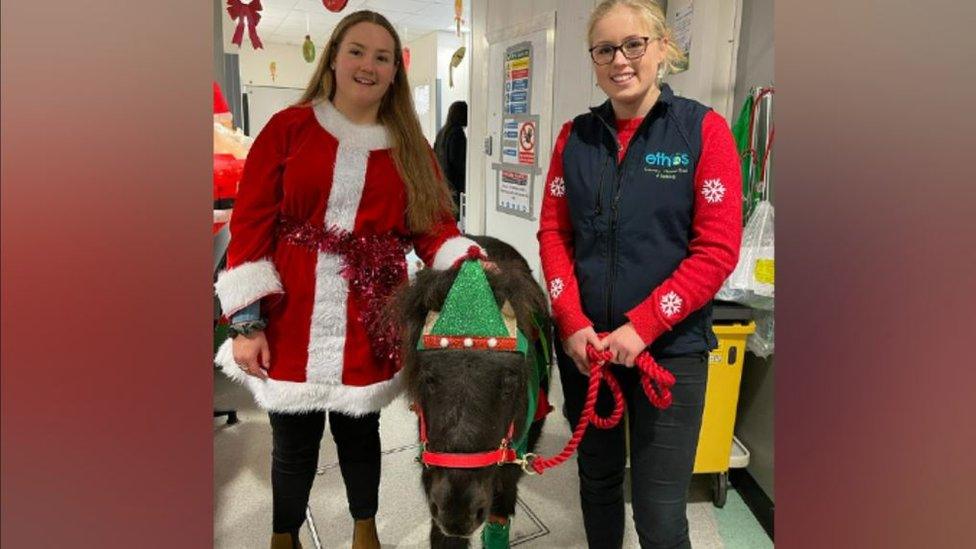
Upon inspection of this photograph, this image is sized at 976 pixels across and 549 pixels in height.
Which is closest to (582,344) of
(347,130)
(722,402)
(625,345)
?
(625,345)

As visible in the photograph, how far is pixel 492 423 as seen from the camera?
887mm

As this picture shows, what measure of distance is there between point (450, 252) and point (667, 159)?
40 cm

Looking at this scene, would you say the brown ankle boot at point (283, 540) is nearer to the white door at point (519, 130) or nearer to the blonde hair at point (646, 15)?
the blonde hair at point (646, 15)

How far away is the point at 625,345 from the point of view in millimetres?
932

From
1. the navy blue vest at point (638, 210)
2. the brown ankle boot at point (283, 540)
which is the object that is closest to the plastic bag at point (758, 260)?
the navy blue vest at point (638, 210)

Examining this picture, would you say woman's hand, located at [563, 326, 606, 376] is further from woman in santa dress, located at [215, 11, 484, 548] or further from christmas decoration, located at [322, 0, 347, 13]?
christmas decoration, located at [322, 0, 347, 13]

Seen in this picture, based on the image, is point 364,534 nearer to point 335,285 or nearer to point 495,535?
point 495,535

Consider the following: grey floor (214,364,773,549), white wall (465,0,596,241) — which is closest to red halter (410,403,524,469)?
grey floor (214,364,773,549)

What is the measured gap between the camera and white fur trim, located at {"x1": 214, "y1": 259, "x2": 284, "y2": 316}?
3.21 ft

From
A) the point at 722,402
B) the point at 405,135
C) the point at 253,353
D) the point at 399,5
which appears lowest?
the point at 722,402

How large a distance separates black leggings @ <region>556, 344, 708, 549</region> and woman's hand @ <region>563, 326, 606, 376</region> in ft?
0.25
